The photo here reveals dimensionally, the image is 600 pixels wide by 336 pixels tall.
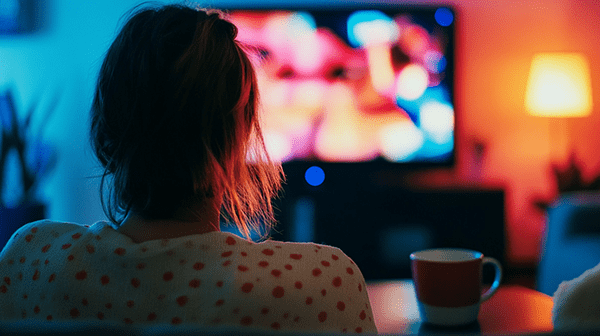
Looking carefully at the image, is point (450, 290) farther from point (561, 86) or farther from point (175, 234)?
point (561, 86)

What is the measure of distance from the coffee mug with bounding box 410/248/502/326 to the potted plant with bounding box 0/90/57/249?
225 cm

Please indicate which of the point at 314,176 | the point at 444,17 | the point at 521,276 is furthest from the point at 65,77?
the point at 521,276

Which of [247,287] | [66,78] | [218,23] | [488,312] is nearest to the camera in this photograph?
[247,287]

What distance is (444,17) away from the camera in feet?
8.61

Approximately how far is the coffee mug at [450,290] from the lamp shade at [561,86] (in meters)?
2.17

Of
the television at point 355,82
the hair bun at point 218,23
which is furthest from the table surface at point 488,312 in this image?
the television at point 355,82

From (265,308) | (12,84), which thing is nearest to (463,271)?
(265,308)

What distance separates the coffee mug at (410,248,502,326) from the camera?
2.19ft

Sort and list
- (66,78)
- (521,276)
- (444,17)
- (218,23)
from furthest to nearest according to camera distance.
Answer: (66,78) < (521,276) < (444,17) < (218,23)

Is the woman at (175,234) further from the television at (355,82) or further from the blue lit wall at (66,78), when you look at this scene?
the blue lit wall at (66,78)

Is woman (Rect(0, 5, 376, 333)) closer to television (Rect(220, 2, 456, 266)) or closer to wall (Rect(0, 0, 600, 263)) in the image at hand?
television (Rect(220, 2, 456, 266))

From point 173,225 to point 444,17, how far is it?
8.01 feet

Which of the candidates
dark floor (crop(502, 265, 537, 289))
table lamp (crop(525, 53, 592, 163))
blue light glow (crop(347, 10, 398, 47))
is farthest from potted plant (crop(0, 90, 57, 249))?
table lamp (crop(525, 53, 592, 163))

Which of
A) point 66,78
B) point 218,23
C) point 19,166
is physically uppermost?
point 66,78
